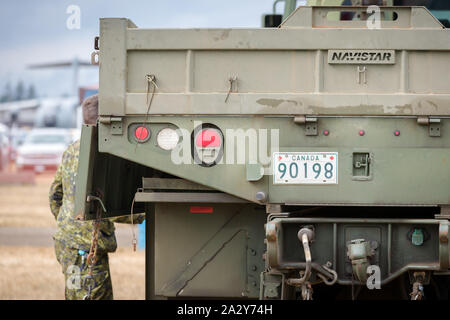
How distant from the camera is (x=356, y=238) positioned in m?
5.30

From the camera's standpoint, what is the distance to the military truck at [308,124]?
515cm

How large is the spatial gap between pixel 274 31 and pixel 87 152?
1.44m

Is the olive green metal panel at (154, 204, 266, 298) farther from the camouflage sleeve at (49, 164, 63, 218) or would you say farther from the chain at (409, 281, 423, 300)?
the camouflage sleeve at (49, 164, 63, 218)

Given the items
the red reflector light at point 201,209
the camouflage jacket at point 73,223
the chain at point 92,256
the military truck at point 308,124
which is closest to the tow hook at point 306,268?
the military truck at point 308,124

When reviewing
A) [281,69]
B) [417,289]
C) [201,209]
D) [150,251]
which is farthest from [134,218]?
[417,289]

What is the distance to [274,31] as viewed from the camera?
5.24 metres

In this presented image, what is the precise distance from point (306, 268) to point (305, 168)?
2.05ft

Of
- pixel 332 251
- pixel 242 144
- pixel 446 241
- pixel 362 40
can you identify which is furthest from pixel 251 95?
pixel 446 241

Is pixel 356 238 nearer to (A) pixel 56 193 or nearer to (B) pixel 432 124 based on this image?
(B) pixel 432 124

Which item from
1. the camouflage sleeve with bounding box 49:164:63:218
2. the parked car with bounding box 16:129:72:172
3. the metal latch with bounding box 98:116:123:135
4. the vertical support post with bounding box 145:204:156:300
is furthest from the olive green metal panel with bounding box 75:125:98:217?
the parked car with bounding box 16:129:72:172

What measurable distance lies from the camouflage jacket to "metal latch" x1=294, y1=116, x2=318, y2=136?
2.10m

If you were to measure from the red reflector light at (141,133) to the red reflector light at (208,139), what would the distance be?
12.9 inches

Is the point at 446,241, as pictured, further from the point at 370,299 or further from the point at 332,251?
the point at 370,299

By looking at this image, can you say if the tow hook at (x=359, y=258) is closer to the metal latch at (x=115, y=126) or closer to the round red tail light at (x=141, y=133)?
the round red tail light at (x=141, y=133)
